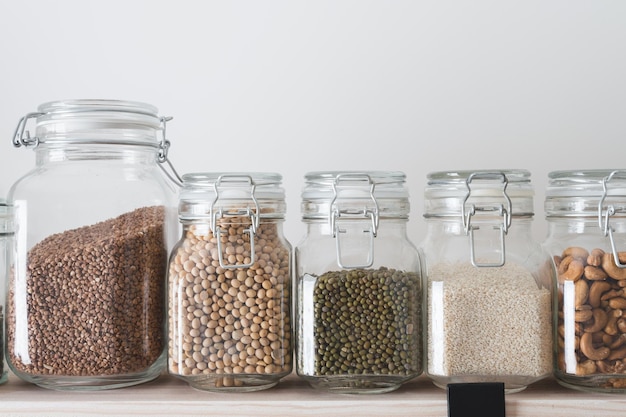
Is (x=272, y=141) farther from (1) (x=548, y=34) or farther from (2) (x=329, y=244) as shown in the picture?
(1) (x=548, y=34)

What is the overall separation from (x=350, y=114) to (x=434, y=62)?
0.15 meters

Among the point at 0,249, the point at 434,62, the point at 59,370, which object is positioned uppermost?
the point at 434,62

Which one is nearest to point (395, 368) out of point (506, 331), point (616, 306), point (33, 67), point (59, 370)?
point (506, 331)

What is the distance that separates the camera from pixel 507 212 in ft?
2.88

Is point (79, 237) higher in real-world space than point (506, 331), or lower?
higher

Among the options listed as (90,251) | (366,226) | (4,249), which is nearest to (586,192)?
(366,226)

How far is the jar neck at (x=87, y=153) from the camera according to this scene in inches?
37.5

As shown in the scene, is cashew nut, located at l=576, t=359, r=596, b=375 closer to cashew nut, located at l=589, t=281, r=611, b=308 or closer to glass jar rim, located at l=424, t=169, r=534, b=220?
cashew nut, located at l=589, t=281, r=611, b=308

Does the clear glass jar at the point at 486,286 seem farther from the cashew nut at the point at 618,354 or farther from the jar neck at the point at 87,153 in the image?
the jar neck at the point at 87,153

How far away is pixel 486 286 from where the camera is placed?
0.85 metres

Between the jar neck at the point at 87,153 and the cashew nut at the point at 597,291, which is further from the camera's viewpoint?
the jar neck at the point at 87,153

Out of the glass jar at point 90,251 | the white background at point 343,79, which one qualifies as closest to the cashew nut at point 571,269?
the white background at point 343,79

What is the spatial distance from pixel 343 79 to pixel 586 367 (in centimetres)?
56

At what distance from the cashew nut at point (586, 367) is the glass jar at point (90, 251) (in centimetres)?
49
